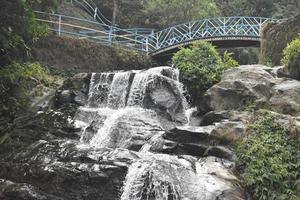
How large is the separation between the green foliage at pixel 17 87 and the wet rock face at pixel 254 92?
227 inches

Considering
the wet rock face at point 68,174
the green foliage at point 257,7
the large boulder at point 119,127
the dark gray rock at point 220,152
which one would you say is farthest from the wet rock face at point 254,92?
the green foliage at point 257,7

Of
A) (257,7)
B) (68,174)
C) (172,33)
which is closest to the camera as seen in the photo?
(68,174)

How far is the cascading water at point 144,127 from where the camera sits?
29.0ft

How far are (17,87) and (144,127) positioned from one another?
4.89 metres

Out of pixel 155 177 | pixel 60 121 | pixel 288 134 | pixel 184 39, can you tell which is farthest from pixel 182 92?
pixel 184 39

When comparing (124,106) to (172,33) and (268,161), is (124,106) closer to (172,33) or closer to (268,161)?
(268,161)

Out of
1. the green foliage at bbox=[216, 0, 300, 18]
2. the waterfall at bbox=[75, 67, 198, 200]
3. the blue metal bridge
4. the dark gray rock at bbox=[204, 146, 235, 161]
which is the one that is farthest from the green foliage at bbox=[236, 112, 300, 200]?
the green foliage at bbox=[216, 0, 300, 18]

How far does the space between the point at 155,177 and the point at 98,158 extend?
1532 millimetres

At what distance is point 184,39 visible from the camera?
23.4m

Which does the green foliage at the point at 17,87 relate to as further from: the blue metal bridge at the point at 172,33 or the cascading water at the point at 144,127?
the blue metal bridge at the point at 172,33

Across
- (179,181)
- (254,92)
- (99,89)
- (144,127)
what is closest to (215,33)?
(99,89)

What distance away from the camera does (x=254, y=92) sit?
1278 centimetres

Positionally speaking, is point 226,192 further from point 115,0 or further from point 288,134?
point 115,0

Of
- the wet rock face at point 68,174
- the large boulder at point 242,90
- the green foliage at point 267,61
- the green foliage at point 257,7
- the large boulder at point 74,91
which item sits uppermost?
the green foliage at point 257,7
